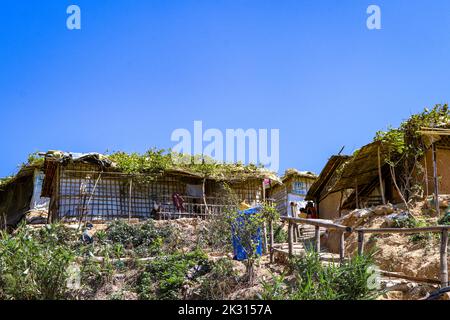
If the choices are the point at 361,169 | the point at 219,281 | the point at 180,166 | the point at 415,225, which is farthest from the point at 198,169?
the point at 219,281

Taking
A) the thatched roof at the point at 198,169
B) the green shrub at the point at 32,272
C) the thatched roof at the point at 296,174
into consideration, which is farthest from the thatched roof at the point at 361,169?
the green shrub at the point at 32,272

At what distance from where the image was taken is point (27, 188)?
814 inches

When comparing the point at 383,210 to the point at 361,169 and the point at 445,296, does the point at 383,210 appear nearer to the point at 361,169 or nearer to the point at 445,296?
the point at 361,169

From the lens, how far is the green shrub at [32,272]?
721 cm

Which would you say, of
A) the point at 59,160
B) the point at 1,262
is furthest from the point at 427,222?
the point at 59,160

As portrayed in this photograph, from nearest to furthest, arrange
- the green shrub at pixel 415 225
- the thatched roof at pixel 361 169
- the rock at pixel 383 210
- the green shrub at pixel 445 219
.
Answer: the green shrub at pixel 415 225, the green shrub at pixel 445 219, the rock at pixel 383 210, the thatched roof at pixel 361 169

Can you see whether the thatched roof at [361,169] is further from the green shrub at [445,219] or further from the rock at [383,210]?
the green shrub at [445,219]

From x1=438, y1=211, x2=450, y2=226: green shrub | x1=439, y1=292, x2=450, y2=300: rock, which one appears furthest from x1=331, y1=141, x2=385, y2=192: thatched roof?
x1=439, y1=292, x2=450, y2=300: rock

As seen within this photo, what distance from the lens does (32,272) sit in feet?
24.0

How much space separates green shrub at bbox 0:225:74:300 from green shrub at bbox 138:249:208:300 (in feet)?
4.34

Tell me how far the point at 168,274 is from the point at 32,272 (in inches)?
82.3

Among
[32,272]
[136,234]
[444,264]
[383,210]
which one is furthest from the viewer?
[136,234]

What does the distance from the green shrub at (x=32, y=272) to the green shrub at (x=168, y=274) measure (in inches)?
52.1
